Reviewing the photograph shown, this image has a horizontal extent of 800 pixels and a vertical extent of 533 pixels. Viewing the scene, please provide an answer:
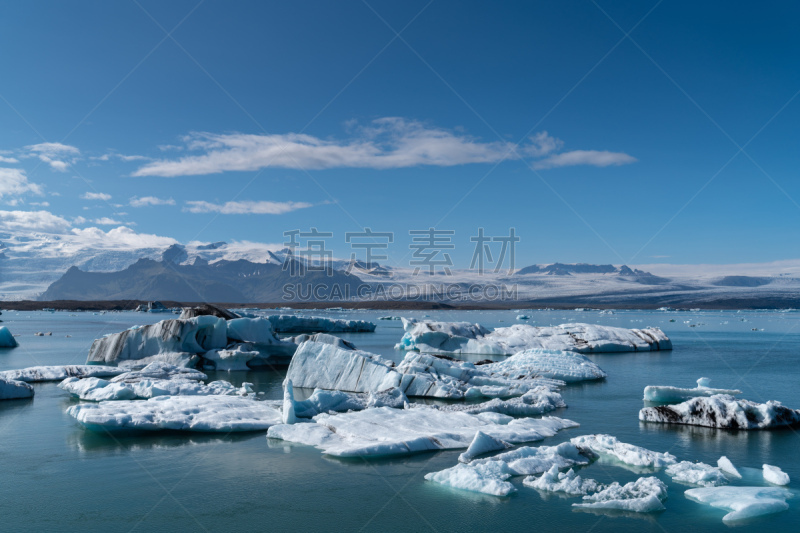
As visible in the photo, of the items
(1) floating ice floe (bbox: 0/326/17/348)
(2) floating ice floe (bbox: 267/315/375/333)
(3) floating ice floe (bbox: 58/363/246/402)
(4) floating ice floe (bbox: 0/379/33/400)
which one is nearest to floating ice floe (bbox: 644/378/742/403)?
(3) floating ice floe (bbox: 58/363/246/402)

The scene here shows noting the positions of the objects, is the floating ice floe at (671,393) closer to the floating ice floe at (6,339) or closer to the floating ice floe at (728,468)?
the floating ice floe at (728,468)

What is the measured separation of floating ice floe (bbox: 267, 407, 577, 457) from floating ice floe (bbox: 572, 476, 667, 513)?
94.8 inches

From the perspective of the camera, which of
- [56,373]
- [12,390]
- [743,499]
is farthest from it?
[56,373]

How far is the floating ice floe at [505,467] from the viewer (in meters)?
6.45

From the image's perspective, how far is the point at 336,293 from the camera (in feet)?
618

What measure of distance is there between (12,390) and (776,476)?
15033 mm

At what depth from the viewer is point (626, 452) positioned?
769 cm

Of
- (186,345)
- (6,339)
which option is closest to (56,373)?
(186,345)

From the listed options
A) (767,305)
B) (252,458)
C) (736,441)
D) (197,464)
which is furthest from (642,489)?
(767,305)

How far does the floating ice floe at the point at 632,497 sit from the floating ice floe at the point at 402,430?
2409 millimetres

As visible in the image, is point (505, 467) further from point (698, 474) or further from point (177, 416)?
point (177, 416)

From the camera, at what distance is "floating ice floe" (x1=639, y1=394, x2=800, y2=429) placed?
386 inches

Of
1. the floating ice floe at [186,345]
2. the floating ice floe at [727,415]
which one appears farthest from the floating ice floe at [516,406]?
the floating ice floe at [186,345]

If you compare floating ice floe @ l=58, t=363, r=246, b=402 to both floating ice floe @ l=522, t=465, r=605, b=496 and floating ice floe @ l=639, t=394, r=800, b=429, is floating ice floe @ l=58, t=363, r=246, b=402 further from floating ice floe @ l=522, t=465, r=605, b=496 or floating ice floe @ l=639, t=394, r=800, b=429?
floating ice floe @ l=639, t=394, r=800, b=429
